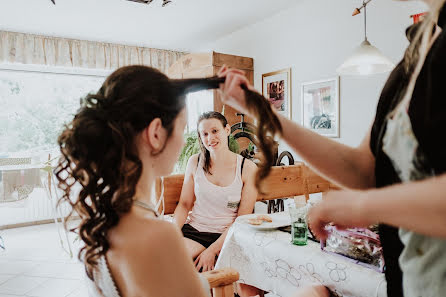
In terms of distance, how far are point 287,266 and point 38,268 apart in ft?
10.2

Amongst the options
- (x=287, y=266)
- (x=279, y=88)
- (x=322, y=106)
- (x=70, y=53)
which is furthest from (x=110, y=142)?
(x=70, y=53)

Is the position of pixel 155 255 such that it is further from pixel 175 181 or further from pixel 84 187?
pixel 175 181

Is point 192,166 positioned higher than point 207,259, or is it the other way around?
point 192,166

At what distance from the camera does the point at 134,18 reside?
4359mm

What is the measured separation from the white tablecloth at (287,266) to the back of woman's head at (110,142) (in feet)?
2.40

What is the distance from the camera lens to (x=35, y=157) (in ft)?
16.9

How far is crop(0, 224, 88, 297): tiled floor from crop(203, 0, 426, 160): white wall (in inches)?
110

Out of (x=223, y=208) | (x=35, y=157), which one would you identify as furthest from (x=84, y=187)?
(x=35, y=157)

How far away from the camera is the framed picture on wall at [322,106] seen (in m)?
3.45

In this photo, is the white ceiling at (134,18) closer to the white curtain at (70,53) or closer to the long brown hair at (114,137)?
the white curtain at (70,53)

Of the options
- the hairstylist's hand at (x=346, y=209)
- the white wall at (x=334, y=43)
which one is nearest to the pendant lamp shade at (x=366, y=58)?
the white wall at (x=334, y=43)

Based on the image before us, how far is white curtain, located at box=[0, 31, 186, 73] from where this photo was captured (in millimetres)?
4793

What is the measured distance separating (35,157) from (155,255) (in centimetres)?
533

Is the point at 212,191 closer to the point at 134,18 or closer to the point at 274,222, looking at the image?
the point at 274,222
